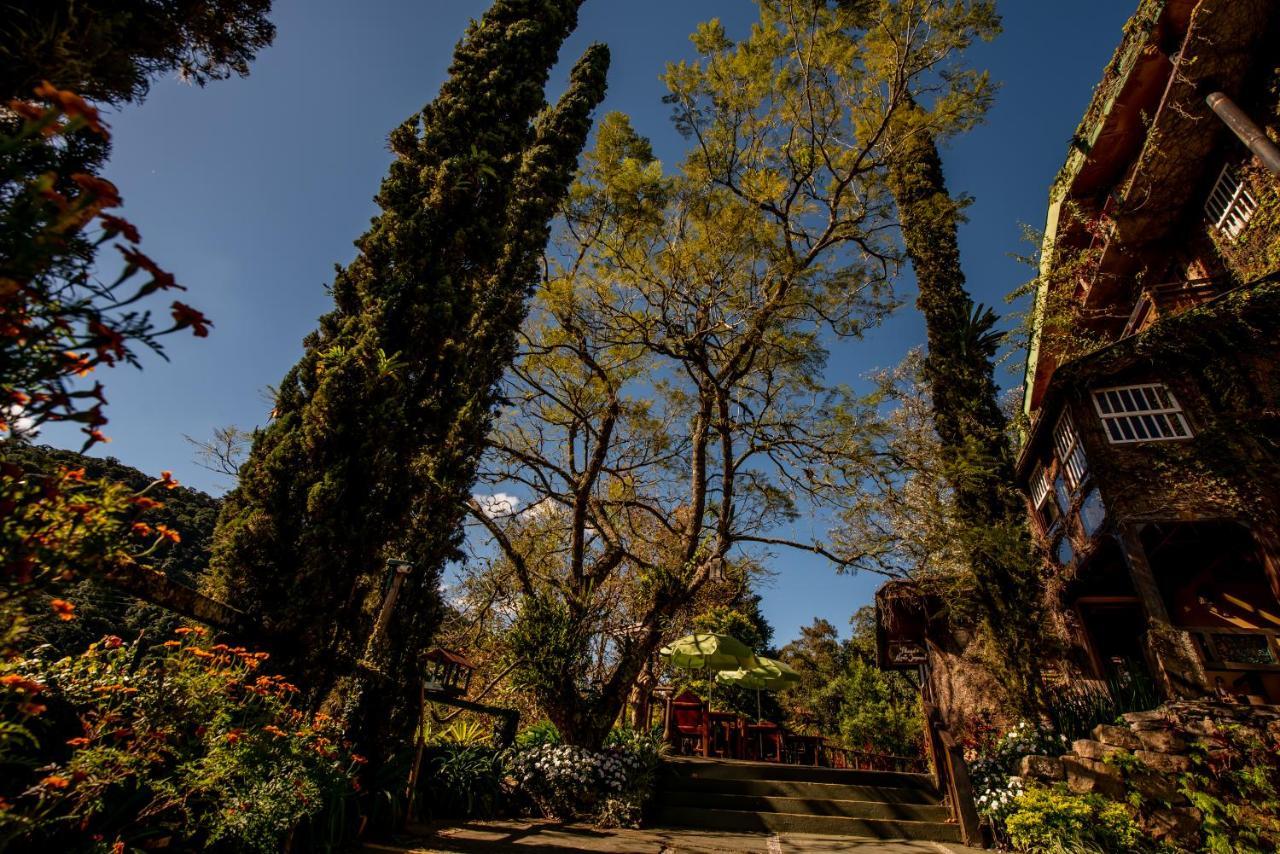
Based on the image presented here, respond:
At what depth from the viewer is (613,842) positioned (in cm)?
586

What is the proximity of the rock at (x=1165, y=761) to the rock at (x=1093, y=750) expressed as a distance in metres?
0.24

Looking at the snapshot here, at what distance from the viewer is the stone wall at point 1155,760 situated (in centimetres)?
532

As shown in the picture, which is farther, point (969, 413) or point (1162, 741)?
point (969, 413)

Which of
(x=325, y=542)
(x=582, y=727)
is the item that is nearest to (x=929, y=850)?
(x=582, y=727)

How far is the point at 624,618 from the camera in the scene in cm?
1320

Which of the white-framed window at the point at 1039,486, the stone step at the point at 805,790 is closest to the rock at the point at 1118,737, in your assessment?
the stone step at the point at 805,790

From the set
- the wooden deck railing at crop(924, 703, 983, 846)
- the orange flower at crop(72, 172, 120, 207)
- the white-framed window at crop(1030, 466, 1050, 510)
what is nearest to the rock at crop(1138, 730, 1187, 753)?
the wooden deck railing at crop(924, 703, 983, 846)

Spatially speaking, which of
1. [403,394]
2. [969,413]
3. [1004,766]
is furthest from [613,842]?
[969,413]

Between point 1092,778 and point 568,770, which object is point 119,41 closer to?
point 568,770

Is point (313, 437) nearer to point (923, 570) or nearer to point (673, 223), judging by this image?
point (673, 223)

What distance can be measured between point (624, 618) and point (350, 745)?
850cm

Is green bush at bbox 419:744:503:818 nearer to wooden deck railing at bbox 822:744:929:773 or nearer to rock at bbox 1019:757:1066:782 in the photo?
rock at bbox 1019:757:1066:782

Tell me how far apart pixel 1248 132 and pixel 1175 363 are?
358cm

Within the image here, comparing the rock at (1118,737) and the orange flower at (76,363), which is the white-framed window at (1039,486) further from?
the orange flower at (76,363)
